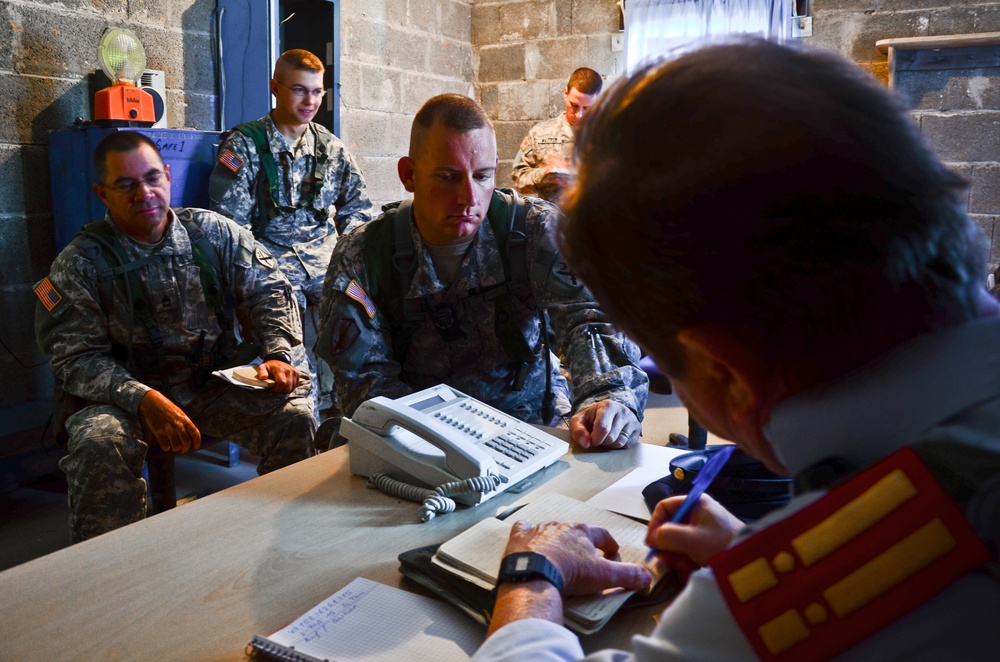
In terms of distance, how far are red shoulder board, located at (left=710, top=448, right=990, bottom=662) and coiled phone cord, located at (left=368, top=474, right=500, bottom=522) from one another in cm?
77

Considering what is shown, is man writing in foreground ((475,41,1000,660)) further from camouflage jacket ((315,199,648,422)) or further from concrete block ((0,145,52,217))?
concrete block ((0,145,52,217))

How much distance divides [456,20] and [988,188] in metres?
3.59

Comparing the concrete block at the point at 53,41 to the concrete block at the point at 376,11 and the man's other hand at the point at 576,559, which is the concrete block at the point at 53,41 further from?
the man's other hand at the point at 576,559

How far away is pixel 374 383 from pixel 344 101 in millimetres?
3507

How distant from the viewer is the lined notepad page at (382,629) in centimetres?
86

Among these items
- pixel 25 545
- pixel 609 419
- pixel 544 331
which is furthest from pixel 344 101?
pixel 609 419

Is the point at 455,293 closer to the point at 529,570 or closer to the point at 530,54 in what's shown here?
the point at 529,570

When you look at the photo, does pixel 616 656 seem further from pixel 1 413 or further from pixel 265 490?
pixel 1 413

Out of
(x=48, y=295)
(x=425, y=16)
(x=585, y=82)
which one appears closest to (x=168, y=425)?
(x=48, y=295)

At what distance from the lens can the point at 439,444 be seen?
1.28 m

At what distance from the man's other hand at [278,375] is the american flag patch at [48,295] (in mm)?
597

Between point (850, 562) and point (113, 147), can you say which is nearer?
point (850, 562)

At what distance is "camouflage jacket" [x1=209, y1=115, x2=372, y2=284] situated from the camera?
11.6 ft

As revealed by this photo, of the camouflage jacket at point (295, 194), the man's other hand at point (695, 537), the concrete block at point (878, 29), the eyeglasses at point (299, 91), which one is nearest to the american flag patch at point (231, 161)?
the camouflage jacket at point (295, 194)
